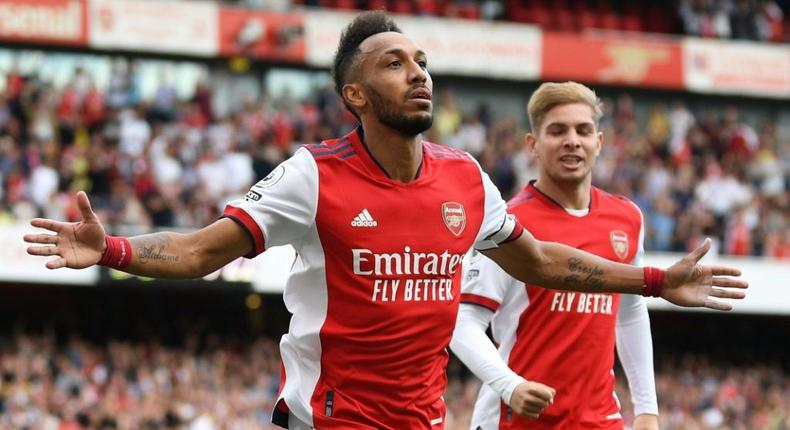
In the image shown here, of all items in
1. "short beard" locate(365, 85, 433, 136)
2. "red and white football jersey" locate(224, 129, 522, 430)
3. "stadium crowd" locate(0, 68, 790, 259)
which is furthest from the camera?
"stadium crowd" locate(0, 68, 790, 259)

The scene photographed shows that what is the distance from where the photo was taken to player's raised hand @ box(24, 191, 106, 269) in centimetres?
479

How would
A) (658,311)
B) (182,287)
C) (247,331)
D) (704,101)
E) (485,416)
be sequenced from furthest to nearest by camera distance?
1. (704,101)
2. (658,311)
3. (247,331)
4. (182,287)
5. (485,416)

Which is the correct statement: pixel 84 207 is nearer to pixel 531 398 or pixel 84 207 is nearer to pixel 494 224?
pixel 494 224

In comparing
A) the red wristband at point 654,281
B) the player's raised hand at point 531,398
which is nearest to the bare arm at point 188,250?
the player's raised hand at point 531,398

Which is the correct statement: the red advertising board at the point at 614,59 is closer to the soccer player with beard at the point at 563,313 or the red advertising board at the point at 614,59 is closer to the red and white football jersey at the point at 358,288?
the soccer player with beard at the point at 563,313

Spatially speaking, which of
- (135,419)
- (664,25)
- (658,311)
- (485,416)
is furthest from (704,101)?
(485,416)

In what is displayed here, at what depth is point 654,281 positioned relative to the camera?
5.89 metres

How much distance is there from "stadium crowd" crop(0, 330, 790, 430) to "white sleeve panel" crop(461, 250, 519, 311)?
9674 mm

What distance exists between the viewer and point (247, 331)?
70.6ft

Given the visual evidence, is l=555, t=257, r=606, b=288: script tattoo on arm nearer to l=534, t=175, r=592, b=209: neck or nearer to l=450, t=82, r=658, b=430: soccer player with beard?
l=450, t=82, r=658, b=430: soccer player with beard

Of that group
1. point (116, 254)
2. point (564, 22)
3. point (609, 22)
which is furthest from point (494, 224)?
point (609, 22)

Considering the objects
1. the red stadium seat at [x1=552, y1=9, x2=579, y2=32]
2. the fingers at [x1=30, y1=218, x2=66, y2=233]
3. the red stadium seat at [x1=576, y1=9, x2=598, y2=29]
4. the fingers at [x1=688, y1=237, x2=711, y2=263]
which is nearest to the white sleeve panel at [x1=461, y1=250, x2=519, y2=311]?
the fingers at [x1=688, y1=237, x2=711, y2=263]

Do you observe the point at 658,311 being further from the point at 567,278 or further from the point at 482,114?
the point at 567,278

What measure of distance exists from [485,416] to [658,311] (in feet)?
63.1
